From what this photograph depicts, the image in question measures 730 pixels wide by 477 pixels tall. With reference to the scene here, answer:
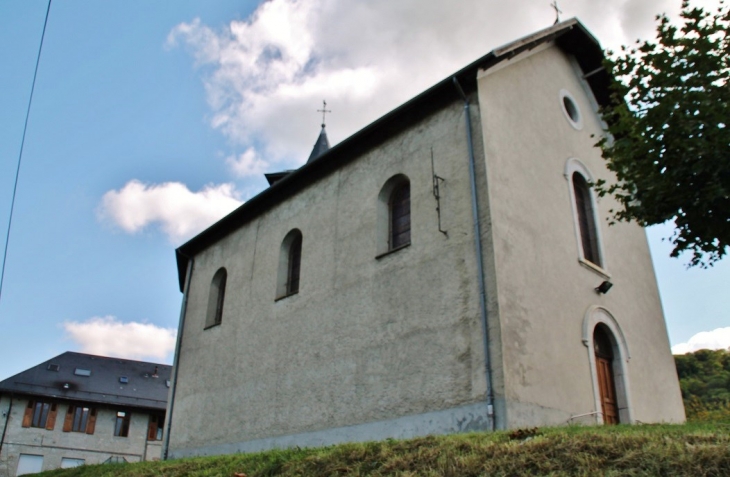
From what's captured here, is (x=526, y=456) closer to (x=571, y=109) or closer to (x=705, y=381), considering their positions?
(x=571, y=109)

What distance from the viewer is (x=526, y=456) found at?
19.0 feet

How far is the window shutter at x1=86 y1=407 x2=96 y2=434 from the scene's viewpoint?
35.1m

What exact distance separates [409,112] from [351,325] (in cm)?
A: 454

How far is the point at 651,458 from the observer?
5188mm

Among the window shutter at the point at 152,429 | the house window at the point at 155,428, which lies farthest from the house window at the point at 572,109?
the window shutter at the point at 152,429

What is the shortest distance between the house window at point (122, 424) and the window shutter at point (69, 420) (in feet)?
7.87

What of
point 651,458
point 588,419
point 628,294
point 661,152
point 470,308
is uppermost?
point 661,152

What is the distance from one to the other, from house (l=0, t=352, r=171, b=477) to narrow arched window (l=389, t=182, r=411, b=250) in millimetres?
26220

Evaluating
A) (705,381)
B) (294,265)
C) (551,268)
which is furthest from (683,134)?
(705,381)

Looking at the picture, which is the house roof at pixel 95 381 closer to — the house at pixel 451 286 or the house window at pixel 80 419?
the house window at pixel 80 419

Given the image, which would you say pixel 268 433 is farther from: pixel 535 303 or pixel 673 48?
pixel 673 48

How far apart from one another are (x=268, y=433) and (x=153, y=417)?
88.8ft

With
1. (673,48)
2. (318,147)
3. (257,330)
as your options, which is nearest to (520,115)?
(673,48)

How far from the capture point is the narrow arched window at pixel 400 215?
12578 millimetres
